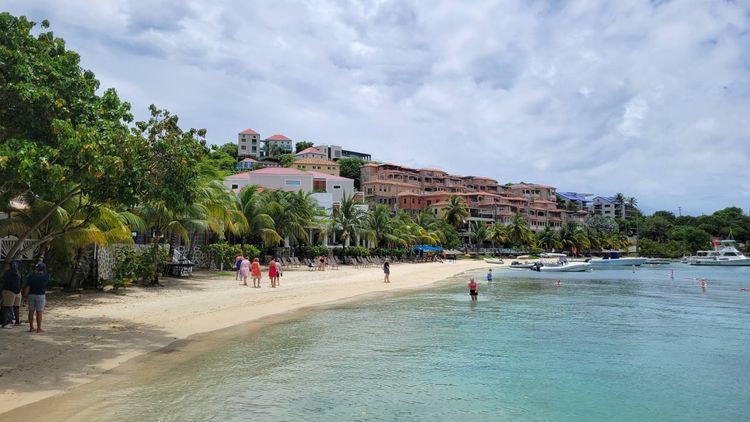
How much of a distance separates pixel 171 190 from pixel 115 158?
229cm

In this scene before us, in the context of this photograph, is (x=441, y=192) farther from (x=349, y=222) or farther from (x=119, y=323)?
(x=119, y=323)

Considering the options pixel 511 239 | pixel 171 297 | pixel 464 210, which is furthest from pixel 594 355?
pixel 511 239

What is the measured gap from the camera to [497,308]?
83.9ft

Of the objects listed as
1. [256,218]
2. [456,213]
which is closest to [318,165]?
[456,213]

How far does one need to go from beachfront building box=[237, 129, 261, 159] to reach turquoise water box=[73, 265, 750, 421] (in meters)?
142

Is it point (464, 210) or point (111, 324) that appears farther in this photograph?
point (464, 210)

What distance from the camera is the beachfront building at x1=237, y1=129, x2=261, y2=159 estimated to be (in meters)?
158

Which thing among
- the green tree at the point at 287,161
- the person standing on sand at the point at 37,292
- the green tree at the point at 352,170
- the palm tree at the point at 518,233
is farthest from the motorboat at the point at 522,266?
the green tree at the point at 287,161

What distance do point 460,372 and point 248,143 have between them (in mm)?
153593

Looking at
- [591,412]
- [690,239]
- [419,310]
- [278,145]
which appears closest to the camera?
[591,412]

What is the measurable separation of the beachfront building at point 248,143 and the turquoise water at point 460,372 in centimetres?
14229

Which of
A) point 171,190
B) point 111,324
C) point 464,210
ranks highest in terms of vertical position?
point 464,210

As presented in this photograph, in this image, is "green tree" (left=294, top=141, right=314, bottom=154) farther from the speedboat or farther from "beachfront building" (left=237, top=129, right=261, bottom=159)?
the speedboat

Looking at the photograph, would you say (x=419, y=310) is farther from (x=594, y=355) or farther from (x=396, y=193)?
(x=396, y=193)
